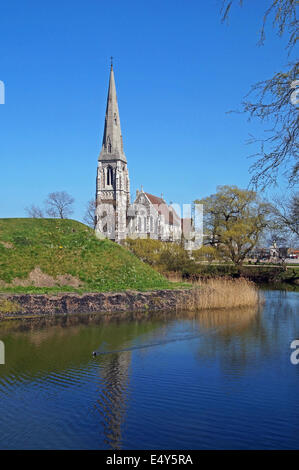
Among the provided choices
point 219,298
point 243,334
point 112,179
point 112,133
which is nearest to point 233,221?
point 219,298

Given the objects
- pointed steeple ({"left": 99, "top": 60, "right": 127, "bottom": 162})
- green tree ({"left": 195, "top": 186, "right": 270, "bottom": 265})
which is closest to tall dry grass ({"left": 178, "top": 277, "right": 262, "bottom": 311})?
green tree ({"left": 195, "top": 186, "right": 270, "bottom": 265})

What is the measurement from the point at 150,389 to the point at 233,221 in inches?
1373

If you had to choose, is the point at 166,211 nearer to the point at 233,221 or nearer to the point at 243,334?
the point at 233,221

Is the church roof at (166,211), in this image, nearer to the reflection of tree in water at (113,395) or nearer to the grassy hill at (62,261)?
the grassy hill at (62,261)

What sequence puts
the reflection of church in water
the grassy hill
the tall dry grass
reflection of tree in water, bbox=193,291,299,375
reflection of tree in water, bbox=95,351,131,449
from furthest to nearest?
the reflection of church in water, the grassy hill, the tall dry grass, reflection of tree in water, bbox=193,291,299,375, reflection of tree in water, bbox=95,351,131,449

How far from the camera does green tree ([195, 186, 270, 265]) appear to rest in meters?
41.7

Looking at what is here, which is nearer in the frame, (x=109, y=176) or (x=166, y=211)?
(x=166, y=211)

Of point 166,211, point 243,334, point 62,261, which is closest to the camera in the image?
point 243,334

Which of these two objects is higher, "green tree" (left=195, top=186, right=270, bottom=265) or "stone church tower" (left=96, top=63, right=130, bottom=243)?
"stone church tower" (left=96, top=63, right=130, bottom=243)

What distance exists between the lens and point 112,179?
316 ft

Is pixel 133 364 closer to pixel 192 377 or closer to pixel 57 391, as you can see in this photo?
pixel 192 377

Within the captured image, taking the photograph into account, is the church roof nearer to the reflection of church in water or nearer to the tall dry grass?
the reflection of church in water

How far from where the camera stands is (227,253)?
1686 inches

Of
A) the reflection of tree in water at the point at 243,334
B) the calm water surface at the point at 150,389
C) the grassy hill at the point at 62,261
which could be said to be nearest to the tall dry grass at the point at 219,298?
the reflection of tree in water at the point at 243,334
